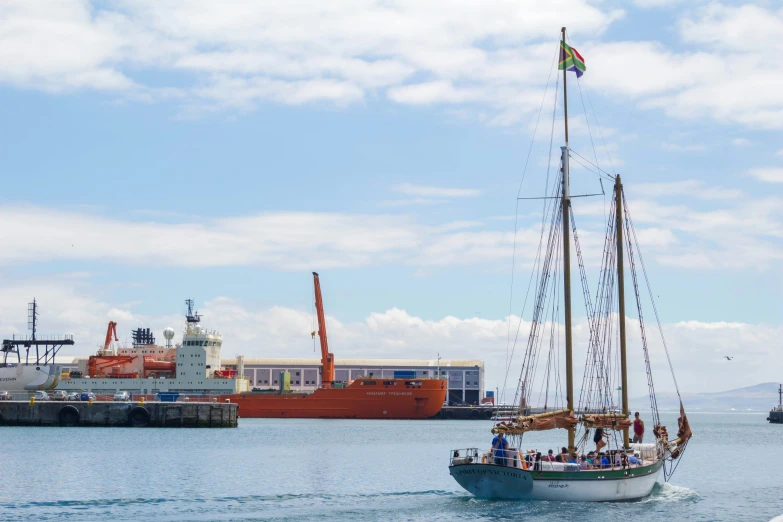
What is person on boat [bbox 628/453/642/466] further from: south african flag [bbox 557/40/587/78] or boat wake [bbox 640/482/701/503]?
south african flag [bbox 557/40/587/78]

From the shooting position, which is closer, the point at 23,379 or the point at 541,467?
the point at 541,467

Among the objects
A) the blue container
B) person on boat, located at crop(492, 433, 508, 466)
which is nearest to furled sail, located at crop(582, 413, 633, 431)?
person on boat, located at crop(492, 433, 508, 466)

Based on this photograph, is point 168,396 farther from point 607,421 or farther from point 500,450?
point 500,450

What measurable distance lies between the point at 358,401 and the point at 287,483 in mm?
72218

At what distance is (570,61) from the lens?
39469 millimetres

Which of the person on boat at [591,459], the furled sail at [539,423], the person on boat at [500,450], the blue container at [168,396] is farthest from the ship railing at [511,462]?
the blue container at [168,396]

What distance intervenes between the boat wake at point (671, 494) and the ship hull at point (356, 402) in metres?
72.4

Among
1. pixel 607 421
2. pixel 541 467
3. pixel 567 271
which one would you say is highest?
pixel 567 271

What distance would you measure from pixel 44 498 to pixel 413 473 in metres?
18.6

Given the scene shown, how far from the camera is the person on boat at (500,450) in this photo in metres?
32.9

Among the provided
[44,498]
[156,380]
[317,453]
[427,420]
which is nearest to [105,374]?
[156,380]

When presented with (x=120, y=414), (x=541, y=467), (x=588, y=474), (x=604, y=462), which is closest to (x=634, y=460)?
(x=604, y=462)

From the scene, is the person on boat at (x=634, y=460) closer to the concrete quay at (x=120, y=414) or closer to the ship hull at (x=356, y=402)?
the concrete quay at (x=120, y=414)

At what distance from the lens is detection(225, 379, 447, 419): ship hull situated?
113875 millimetres
